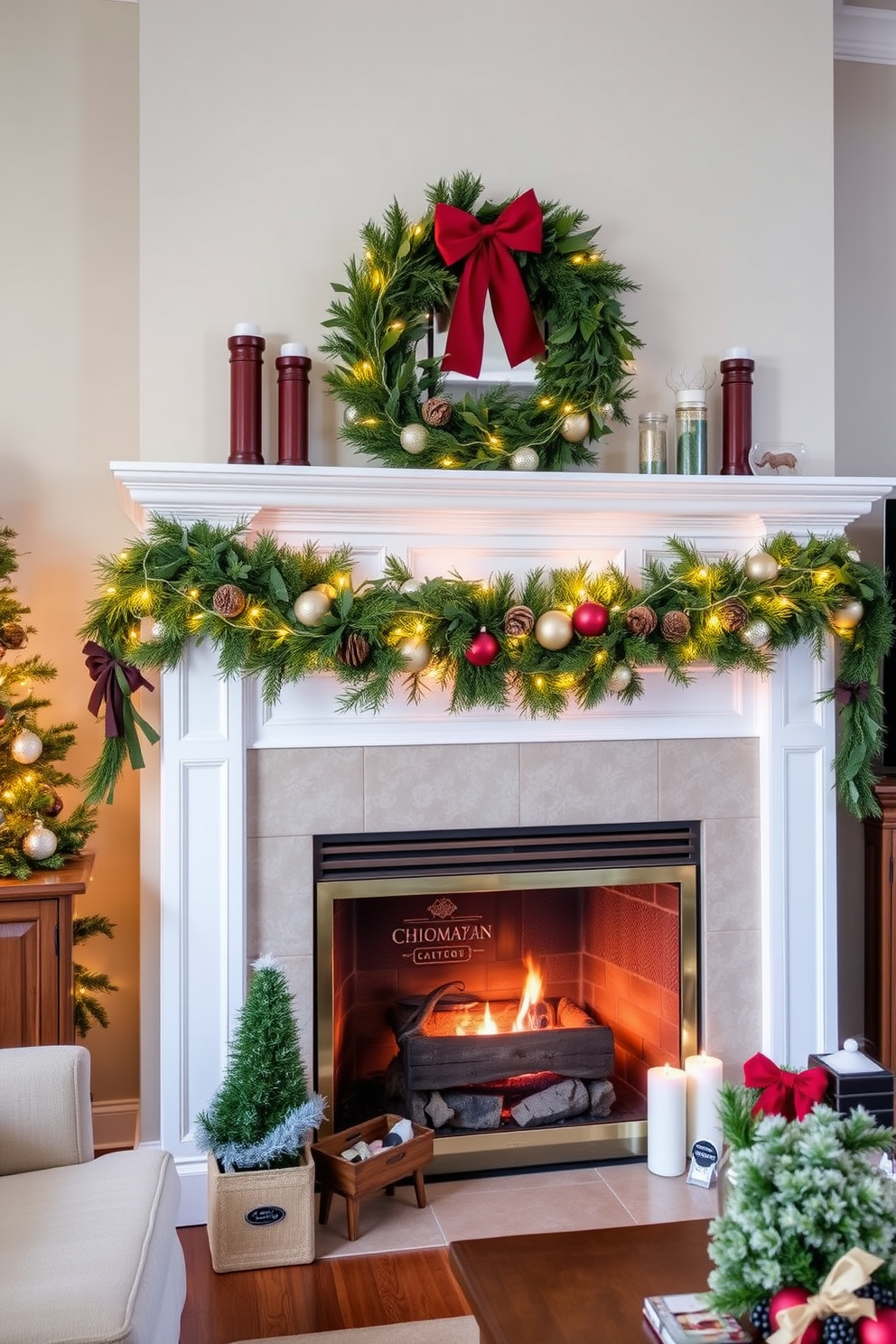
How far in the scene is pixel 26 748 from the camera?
2.66m

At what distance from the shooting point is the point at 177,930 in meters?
2.59

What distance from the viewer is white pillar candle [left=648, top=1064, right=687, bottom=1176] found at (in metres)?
Result: 2.79

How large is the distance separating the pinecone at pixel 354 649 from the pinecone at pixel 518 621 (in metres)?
0.32

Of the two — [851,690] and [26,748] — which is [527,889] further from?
[26,748]

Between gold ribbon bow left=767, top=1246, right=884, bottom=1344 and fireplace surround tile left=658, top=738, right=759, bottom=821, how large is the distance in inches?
65.2

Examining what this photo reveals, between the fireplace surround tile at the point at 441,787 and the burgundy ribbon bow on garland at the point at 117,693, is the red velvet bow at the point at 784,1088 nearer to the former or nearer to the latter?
the fireplace surround tile at the point at 441,787

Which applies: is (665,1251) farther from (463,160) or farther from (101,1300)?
(463,160)

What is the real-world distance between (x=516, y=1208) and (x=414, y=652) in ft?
4.29

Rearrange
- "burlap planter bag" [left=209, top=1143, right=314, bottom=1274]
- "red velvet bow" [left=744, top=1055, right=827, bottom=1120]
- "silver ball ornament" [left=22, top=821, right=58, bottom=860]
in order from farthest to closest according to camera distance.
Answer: "silver ball ornament" [left=22, top=821, right=58, bottom=860], "burlap planter bag" [left=209, top=1143, right=314, bottom=1274], "red velvet bow" [left=744, top=1055, right=827, bottom=1120]

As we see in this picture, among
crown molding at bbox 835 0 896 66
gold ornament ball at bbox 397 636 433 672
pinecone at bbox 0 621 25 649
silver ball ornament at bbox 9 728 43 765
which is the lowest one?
silver ball ornament at bbox 9 728 43 765

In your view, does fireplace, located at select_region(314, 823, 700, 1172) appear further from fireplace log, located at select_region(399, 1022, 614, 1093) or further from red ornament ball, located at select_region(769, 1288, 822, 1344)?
red ornament ball, located at select_region(769, 1288, 822, 1344)

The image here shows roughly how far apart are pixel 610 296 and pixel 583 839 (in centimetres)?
134

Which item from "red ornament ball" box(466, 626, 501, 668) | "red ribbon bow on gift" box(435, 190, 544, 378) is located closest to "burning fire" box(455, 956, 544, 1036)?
"red ornament ball" box(466, 626, 501, 668)

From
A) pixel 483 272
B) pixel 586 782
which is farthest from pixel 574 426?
pixel 586 782
